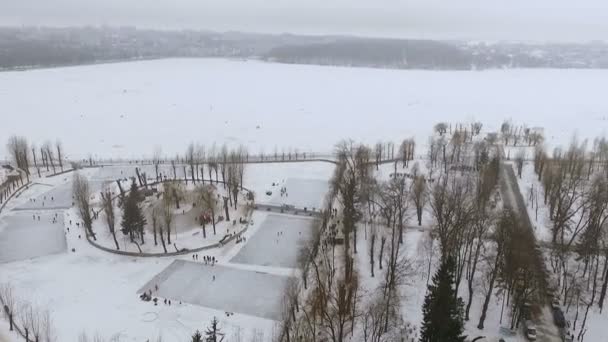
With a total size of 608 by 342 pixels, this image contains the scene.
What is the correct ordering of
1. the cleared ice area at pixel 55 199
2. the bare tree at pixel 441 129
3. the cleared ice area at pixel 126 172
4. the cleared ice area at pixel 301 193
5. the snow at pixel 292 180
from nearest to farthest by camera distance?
the cleared ice area at pixel 55 199, the cleared ice area at pixel 301 193, the snow at pixel 292 180, the cleared ice area at pixel 126 172, the bare tree at pixel 441 129

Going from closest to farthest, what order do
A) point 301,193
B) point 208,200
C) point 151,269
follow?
point 151,269
point 208,200
point 301,193

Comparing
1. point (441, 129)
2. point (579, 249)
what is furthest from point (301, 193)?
point (441, 129)

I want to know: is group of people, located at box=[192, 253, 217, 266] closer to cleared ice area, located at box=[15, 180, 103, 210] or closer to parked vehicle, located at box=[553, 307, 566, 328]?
cleared ice area, located at box=[15, 180, 103, 210]

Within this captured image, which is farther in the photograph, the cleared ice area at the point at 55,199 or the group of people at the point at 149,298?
the cleared ice area at the point at 55,199

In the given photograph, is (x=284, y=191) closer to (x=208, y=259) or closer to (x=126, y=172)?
(x=208, y=259)

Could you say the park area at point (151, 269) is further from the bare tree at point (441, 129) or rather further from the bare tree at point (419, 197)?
the bare tree at point (441, 129)

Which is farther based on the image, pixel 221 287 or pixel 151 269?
pixel 151 269

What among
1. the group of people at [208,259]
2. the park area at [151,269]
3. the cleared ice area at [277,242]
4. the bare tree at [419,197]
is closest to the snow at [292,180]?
the park area at [151,269]

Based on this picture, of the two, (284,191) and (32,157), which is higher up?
(32,157)
